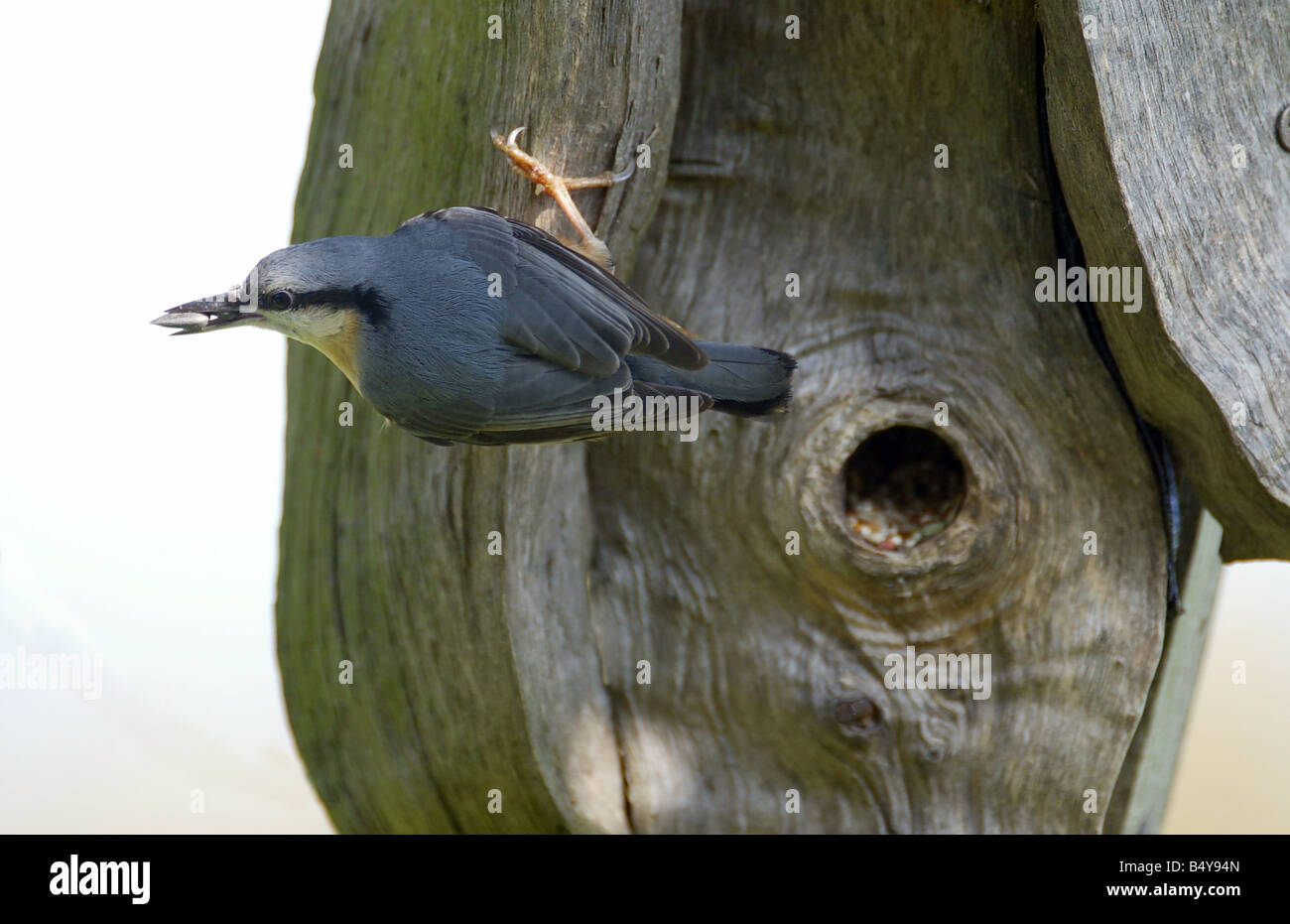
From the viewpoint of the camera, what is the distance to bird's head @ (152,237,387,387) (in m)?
1.48

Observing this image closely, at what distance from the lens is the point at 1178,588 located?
2205 mm

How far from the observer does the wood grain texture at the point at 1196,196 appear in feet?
5.81

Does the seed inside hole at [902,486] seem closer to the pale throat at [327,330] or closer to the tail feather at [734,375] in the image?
the tail feather at [734,375]

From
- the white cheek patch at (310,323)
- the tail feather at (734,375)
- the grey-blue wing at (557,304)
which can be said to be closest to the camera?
the white cheek patch at (310,323)

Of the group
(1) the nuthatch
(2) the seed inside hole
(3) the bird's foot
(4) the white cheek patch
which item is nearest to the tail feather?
(1) the nuthatch

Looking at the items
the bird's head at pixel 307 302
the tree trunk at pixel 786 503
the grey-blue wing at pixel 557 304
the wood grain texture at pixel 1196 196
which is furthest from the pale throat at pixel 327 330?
the wood grain texture at pixel 1196 196

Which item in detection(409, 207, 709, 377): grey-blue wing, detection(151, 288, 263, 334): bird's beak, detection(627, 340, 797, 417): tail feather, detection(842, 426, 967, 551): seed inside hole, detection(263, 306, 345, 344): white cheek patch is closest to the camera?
detection(151, 288, 263, 334): bird's beak

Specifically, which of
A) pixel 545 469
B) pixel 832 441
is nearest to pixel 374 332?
pixel 545 469

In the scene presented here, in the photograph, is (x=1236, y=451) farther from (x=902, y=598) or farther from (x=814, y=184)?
(x=814, y=184)

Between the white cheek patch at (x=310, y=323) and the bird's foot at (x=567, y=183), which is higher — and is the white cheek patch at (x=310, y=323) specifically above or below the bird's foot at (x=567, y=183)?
below

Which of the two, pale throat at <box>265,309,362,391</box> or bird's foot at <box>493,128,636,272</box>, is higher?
bird's foot at <box>493,128,636,272</box>

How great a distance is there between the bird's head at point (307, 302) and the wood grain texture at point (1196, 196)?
3.77ft

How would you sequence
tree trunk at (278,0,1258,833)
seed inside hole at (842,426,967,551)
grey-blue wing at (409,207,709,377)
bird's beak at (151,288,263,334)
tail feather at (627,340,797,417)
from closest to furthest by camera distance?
bird's beak at (151,288,263,334)
grey-blue wing at (409,207,709,377)
tail feather at (627,340,797,417)
tree trunk at (278,0,1258,833)
seed inside hole at (842,426,967,551)

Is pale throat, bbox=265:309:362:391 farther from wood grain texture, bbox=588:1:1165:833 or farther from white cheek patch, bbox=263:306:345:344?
wood grain texture, bbox=588:1:1165:833
